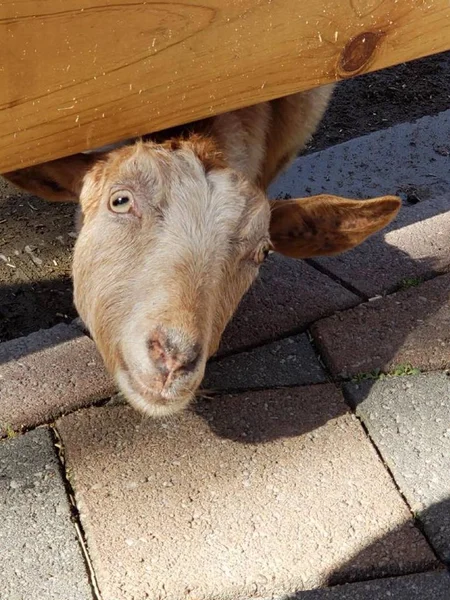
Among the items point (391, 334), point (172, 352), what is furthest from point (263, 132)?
point (172, 352)

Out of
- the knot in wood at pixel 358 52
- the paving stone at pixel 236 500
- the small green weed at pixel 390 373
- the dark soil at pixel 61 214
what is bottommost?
the dark soil at pixel 61 214

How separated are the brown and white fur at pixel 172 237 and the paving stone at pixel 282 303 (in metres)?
0.40

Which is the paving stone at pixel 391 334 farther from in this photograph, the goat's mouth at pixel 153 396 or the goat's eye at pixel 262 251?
the goat's mouth at pixel 153 396

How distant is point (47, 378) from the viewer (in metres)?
4.14

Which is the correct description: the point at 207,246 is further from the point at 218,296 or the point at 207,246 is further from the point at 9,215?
the point at 9,215

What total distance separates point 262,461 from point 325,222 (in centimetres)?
112

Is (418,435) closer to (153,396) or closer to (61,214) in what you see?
(153,396)

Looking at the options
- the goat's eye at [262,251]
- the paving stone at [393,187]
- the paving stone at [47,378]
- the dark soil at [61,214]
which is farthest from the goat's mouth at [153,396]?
the paving stone at [393,187]

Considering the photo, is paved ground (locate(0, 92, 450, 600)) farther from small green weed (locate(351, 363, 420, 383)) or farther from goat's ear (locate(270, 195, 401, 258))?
goat's ear (locate(270, 195, 401, 258))

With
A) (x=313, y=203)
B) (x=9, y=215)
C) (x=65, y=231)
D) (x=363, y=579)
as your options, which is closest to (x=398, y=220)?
(x=313, y=203)

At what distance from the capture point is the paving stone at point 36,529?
3273 mm

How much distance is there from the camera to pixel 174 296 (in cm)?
359

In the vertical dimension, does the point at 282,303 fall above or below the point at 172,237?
below

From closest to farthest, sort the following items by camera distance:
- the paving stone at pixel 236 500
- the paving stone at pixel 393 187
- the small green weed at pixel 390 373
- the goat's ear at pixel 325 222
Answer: the paving stone at pixel 236 500 → the goat's ear at pixel 325 222 → the small green weed at pixel 390 373 → the paving stone at pixel 393 187
